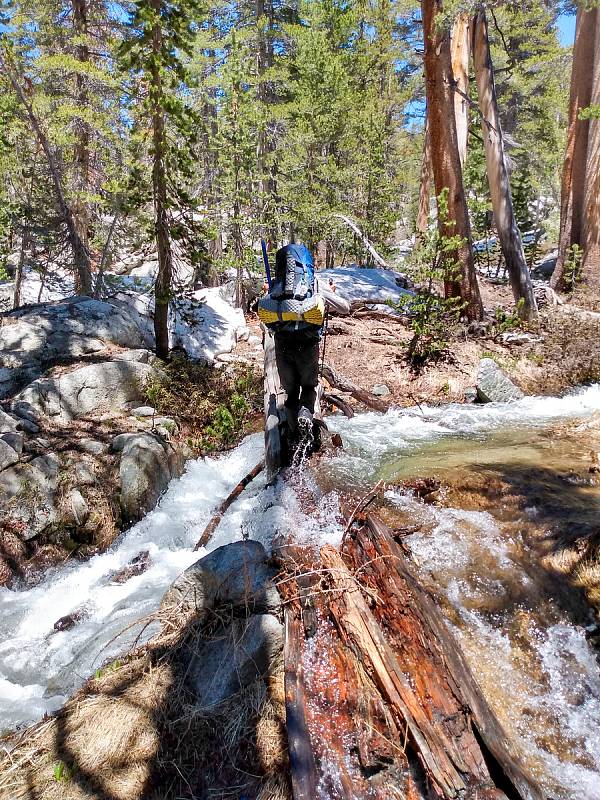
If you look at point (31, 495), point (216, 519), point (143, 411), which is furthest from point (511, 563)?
point (143, 411)

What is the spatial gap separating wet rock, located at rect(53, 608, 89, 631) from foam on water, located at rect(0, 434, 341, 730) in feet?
0.12

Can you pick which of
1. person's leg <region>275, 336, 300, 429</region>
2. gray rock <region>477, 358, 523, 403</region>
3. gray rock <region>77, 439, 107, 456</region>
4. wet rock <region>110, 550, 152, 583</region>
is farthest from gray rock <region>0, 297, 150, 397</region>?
gray rock <region>477, 358, 523, 403</region>

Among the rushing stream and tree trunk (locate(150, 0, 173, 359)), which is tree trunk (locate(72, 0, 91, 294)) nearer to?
tree trunk (locate(150, 0, 173, 359))

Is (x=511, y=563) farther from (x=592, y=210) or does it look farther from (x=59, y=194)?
(x=592, y=210)

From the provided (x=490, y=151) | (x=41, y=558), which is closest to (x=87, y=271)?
(x=41, y=558)

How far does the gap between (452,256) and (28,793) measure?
36.8 feet

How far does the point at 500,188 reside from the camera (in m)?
11.3

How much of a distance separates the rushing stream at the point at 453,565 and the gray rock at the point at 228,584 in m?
0.52

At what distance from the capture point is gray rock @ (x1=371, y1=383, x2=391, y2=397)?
9.62 m

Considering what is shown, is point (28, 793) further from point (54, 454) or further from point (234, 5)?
point (234, 5)

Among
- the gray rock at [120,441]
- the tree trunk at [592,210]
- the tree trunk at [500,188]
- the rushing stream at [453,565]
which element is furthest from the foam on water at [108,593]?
the tree trunk at [592,210]

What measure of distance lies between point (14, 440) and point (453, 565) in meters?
5.82

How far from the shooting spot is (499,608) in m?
3.80

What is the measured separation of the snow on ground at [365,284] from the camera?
1343 cm
